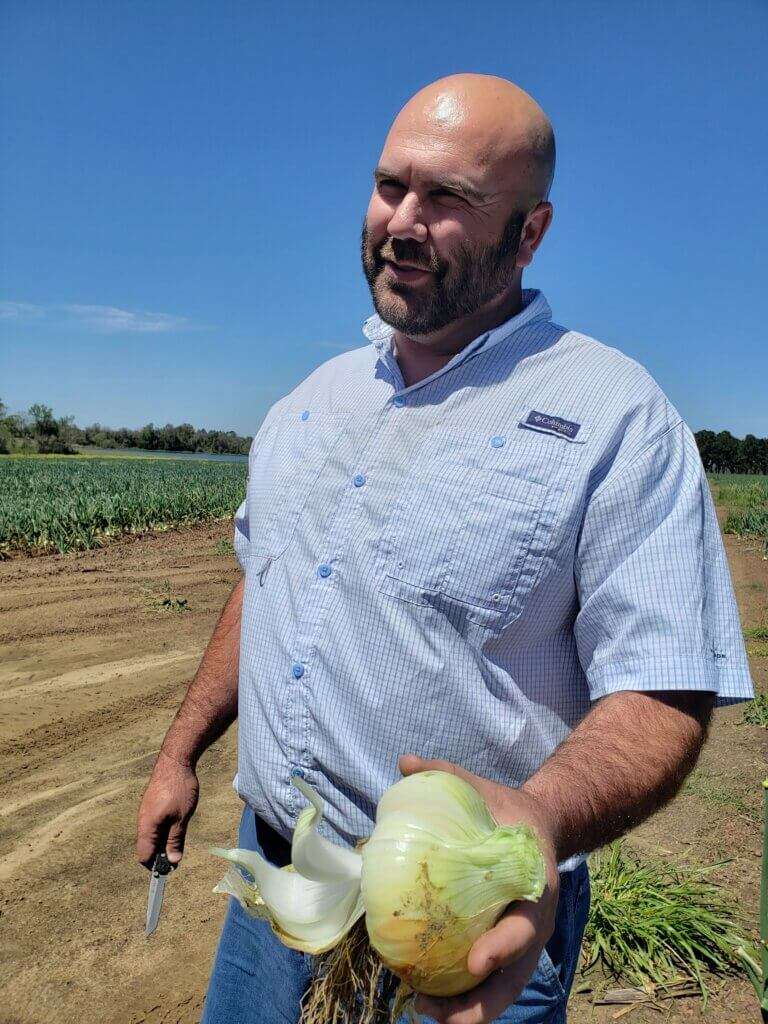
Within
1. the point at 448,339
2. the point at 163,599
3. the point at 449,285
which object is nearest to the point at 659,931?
the point at 448,339

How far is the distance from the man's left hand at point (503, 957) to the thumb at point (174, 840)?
128 cm

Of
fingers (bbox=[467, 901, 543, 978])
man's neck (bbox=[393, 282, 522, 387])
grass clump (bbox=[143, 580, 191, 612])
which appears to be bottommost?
grass clump (bbox=[143, 580, 191, 612])

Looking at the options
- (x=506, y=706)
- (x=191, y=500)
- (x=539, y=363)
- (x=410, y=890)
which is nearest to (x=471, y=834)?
(x=410, y=890)

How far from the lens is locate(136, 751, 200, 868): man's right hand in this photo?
213 centimetres

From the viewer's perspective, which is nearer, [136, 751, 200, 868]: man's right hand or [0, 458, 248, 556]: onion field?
[136, 751, 200, 868]: man's right hand

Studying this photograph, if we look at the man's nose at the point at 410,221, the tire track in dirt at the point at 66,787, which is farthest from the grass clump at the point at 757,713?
the man's nose at the point at 410,221

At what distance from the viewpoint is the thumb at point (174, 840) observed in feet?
7.09

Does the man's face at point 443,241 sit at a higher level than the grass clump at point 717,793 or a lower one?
higher

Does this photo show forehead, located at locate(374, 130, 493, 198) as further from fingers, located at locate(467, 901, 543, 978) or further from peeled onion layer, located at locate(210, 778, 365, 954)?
fingers, located at locate(467, 901, 543, 978)

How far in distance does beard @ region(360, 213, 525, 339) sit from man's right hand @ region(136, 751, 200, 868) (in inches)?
52.4

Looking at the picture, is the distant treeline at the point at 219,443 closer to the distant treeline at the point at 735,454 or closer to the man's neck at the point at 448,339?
the distant treeline at the point at 735,454

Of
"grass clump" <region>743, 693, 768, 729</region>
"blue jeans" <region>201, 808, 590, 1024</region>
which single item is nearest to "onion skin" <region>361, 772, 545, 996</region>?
"blue jeans" <region>201, 808, 590, 1024</region>

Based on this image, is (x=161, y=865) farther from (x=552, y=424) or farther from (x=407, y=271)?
(x=407, y=271)

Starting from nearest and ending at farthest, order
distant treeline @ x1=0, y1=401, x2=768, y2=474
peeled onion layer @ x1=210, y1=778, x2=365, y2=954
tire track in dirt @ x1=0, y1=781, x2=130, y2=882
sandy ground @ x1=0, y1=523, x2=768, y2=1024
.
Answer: peeled onion layer @ x1=210, y1=778, x2=365, y2=954 < sandy ground @ x1=0, y1=523, x2=768, y2=1024 < tire track in dirt @ x1=0, y1=781, x2=130, y2=882 < distant treeline @ x1=0, y1=401, x2=768, y2=474
